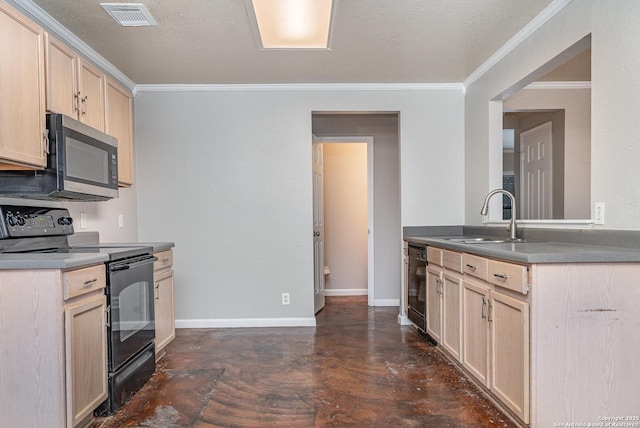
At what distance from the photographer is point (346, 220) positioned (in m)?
5.51

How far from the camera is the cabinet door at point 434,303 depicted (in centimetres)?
302

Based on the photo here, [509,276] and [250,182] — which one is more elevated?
[250,182]

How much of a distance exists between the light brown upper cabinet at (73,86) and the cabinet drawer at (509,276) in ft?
8.17

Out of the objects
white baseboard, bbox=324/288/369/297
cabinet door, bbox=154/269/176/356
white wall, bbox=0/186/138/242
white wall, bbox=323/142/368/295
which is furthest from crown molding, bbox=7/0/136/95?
white baseboard, bbox=324/288/369/297

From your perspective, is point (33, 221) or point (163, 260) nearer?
point (33, 221)

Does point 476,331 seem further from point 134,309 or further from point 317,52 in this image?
point 317,52

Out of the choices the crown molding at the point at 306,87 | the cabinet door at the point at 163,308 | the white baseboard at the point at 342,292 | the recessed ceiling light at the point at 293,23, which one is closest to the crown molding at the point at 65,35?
the crown molding at the point at 306,87

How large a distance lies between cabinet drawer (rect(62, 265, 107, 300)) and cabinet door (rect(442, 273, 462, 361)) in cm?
209

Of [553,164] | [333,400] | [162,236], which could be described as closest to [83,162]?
[162,236]

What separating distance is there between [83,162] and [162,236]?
169 centimetres

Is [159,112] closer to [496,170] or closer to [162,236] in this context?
[162,236]

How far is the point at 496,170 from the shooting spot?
3426 millimetres

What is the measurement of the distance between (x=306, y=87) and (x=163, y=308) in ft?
7.77

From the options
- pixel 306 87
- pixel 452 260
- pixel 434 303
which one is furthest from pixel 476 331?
pixel 306 87
